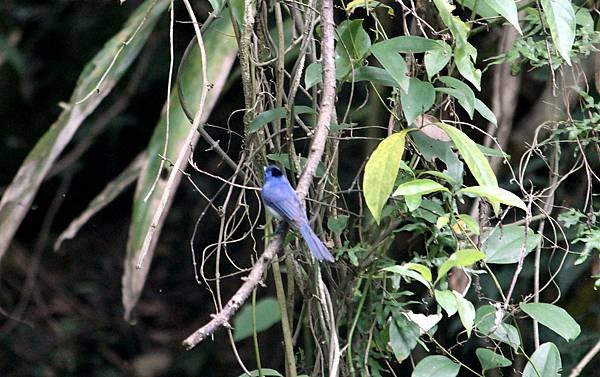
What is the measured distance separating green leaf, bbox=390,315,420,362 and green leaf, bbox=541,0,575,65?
607 millimetres

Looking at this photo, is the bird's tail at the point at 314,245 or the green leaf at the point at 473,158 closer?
the green leaf at the point at 473,158

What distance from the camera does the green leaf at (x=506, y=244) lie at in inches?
73.0

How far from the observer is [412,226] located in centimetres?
186

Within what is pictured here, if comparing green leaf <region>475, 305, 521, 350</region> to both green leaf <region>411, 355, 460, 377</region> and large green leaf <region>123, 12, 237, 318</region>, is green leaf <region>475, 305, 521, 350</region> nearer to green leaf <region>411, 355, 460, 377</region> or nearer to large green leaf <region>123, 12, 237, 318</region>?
green leaf <region>411, 355, 460, 377</region>

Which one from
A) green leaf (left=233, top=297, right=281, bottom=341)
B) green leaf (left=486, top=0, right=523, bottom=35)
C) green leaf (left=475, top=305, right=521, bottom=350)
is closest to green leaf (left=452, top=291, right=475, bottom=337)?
green leaf (left=475, top=305, right=521, bottom=350)

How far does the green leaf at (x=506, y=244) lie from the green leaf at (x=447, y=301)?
0.22 metres

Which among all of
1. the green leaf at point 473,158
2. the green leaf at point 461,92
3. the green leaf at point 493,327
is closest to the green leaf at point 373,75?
the green leaf at point 461,92

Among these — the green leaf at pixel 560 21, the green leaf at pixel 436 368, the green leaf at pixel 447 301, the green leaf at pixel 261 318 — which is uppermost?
the green leaf at pixel 560 21

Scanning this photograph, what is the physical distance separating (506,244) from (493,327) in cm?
18

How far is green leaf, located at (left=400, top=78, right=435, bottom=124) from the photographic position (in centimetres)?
171

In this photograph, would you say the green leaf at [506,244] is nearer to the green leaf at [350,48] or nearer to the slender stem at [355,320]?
the slender stem at [355,320]

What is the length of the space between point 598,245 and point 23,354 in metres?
3.14

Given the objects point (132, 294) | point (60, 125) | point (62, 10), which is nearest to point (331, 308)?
point (132, 294)

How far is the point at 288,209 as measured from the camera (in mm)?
1740
